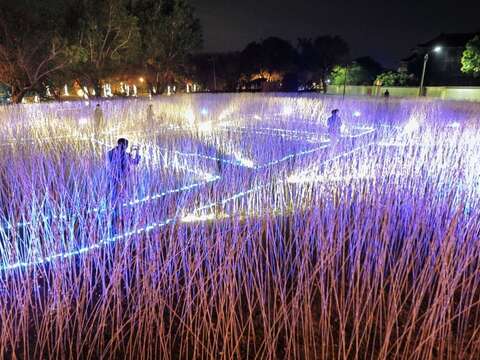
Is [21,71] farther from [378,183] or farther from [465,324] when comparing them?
[465,324]

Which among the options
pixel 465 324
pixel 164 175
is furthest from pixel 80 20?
pixel 465 324

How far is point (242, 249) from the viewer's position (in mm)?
2531

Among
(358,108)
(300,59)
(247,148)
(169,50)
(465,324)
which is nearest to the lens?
(465,324)

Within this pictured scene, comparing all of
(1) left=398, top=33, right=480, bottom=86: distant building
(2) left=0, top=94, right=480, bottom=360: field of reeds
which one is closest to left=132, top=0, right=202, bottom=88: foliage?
(2) left=0, top=94, right=480, bottom=360: field of reeds

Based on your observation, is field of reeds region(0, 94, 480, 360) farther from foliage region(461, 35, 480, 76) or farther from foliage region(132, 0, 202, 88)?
foliage region(461, 35, 480, 76)

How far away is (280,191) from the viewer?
11.9ft

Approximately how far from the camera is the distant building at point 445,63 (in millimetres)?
26172

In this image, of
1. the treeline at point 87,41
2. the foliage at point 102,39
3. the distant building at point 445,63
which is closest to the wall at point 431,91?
the distant building at point 445,63

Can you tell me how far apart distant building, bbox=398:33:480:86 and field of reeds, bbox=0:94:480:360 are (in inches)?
837

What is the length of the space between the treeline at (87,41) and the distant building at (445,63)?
16.8 metres

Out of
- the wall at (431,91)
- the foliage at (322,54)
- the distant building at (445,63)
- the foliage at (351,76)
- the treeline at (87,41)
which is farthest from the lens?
the foliage at (322,54)

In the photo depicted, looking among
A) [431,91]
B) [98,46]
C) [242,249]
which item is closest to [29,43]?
[98,46]

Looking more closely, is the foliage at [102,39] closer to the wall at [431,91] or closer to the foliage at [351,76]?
the wall at [431,91]

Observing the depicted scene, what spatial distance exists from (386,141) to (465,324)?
205 inches
